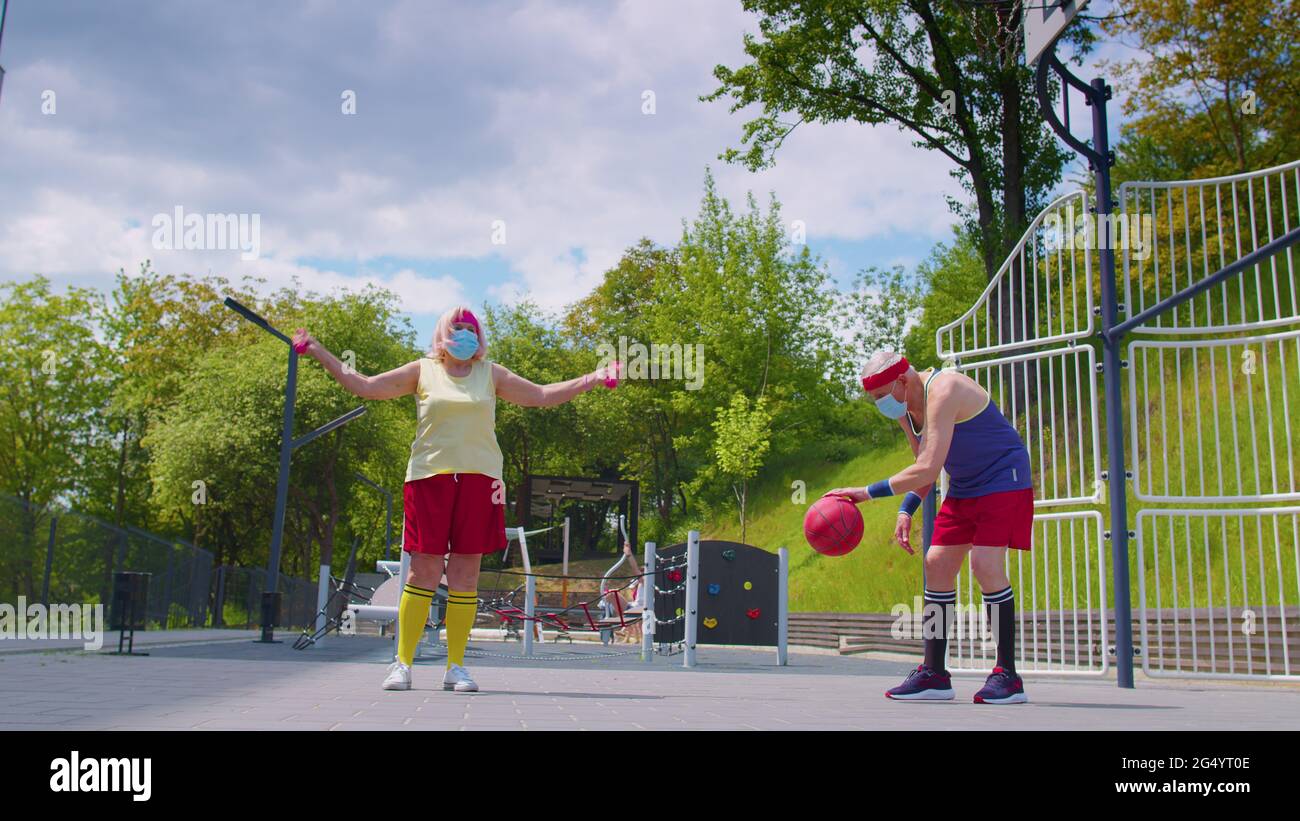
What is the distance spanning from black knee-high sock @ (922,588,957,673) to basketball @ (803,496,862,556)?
23.4 inches

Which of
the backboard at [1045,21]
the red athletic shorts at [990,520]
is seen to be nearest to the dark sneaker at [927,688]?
the red athletic shorts at [990,520]

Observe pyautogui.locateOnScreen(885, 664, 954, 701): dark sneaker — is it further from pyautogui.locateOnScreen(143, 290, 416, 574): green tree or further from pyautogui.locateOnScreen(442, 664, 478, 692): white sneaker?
pyautogui.locateOnScreen(143, 290, 416, 574): green tree

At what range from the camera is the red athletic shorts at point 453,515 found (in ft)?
19.3

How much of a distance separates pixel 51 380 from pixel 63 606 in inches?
1221

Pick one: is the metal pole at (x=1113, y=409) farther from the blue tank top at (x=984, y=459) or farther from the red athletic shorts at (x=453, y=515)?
the red athletic shorts at (x=453, y=515)

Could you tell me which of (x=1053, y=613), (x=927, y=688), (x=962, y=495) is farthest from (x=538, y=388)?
(x=1053, y=613)

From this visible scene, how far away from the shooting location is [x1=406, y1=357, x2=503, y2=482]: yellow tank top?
595 centimetres

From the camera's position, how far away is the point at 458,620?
6.14 metres

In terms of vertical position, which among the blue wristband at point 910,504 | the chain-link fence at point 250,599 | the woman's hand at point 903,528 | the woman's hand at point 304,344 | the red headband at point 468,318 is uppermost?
the red headband at point 468,318

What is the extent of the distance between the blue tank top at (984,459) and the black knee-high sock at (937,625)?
573mm

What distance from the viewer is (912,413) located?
19.2 ft

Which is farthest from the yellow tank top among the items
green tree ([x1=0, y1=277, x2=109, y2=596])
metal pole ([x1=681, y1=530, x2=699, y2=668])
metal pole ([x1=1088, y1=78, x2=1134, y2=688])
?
green tree ([x1=0, y1=277, x2=109, y2=596])
